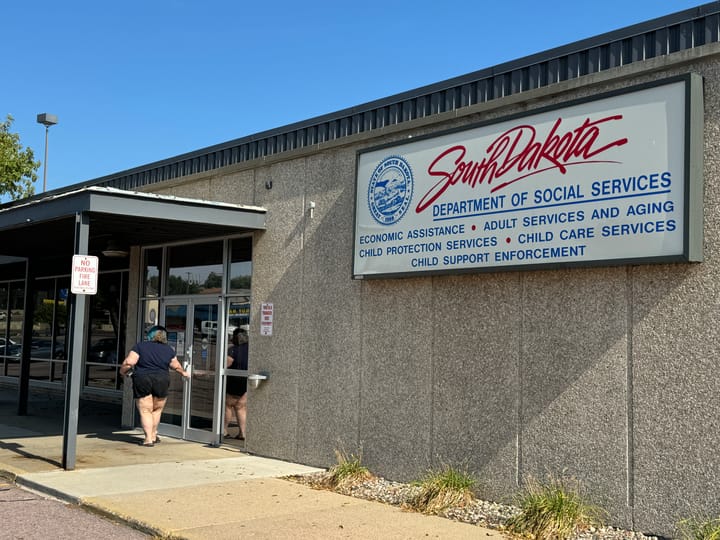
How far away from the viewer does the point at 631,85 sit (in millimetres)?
7312

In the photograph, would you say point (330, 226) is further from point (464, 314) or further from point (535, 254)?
point (535, 254)

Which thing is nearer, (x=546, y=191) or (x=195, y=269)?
(x=546, y=191)

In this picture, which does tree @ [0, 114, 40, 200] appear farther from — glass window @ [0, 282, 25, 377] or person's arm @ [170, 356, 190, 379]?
person's arm @ [170, 356, 190, 379]

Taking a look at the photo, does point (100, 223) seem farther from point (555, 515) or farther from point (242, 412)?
point (555, 515)

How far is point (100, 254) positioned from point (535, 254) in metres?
12.0

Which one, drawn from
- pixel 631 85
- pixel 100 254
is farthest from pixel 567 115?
pixel 100 254

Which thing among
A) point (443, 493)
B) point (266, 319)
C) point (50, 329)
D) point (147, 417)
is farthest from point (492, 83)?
point (50, 329)

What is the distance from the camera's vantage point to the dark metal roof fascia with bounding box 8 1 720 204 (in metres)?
7.10

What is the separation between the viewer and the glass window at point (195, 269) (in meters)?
12.8

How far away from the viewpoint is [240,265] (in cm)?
1235

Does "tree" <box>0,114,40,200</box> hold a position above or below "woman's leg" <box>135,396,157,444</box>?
above

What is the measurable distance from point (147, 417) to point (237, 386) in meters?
1.45

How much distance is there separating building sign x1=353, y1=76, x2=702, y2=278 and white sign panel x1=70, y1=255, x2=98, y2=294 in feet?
10.7

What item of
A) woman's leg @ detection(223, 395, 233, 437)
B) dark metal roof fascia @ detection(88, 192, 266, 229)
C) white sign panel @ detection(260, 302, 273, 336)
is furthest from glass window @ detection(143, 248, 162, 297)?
white sign panel @ detection(260, 302, 273, 336)
